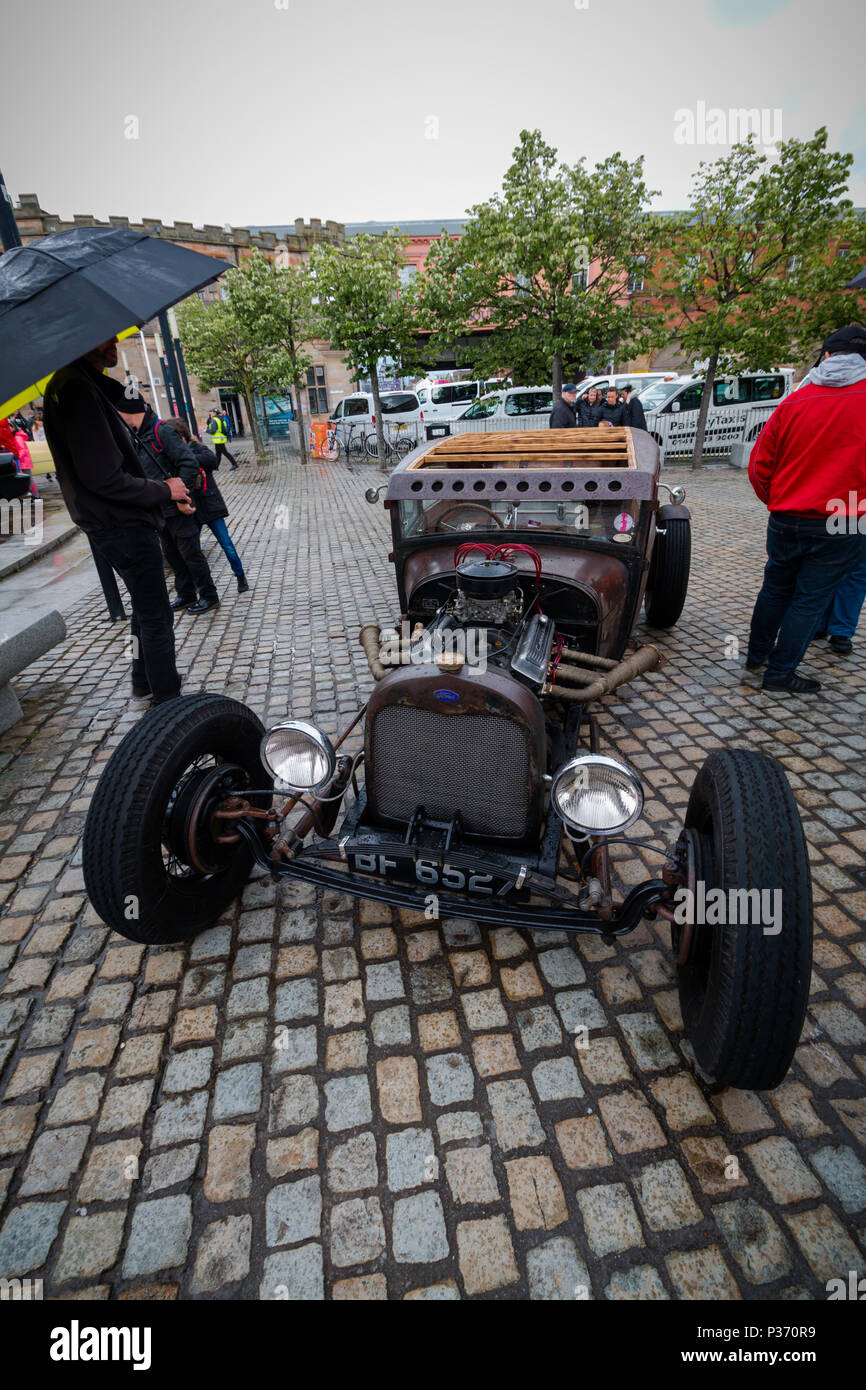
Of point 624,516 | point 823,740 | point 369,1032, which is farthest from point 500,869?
point 823,740

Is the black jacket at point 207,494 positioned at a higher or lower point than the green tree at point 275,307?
lower

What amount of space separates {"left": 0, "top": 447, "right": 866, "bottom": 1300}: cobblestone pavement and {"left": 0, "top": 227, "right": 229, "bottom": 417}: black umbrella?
7.84 ft

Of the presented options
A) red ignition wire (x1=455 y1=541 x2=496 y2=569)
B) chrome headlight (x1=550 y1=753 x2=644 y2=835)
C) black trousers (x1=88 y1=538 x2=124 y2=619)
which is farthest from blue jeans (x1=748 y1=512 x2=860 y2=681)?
black trousers (x1=88 y1=538 x2=124 y2=619)

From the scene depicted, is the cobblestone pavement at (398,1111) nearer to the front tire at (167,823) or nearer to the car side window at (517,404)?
the front tire at (167,823)

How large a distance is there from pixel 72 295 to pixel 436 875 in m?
2.94

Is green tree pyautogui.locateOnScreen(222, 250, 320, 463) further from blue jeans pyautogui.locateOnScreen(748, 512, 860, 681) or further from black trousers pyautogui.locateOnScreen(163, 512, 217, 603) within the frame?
blue jeans pyautogui.locateOnScreen(748, 512, 860, 681)

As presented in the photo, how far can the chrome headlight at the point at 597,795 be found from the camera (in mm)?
2057

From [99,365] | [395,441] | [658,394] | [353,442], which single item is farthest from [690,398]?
[99,365]

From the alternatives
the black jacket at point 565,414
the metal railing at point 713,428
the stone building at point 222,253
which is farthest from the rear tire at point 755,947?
the stone building at point 222,253

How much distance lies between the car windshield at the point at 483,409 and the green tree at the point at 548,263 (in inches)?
88.8

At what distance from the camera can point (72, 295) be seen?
8.64 feet

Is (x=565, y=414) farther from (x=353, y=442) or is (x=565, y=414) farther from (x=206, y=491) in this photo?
(x=353, y=442)

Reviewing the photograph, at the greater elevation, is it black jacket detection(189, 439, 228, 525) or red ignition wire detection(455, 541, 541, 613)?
black jacket detection(189, 439, 228, 525)

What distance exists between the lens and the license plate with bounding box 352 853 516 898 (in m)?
2.26
